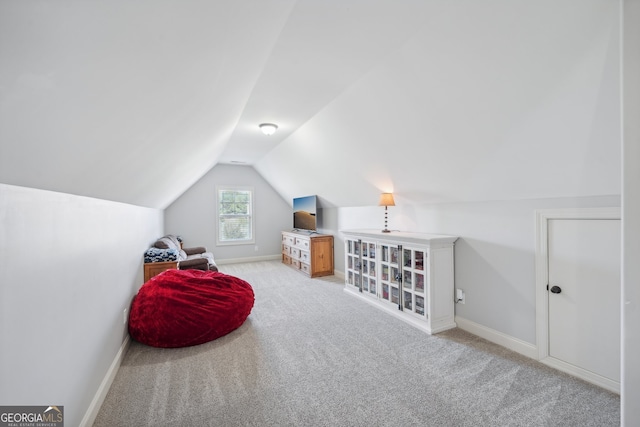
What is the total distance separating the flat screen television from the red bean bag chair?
2.96m

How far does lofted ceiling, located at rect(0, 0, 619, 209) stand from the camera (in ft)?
2.58

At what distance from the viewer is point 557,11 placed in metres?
1.38

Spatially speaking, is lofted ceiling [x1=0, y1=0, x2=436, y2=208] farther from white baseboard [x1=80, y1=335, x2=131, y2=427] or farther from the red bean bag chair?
white baseboard [x1=80, y1=335, x2=131, y2=427]

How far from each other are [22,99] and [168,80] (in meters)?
0.64

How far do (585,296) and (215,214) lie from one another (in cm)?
654

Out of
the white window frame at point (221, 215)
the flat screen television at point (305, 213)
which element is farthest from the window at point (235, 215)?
the flat screen television at point (305, 213)

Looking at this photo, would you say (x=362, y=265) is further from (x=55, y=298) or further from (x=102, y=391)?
(x=55, y=298)

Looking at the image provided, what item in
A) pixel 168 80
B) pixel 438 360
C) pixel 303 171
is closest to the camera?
pixel 168 80

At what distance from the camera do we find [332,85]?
8.37 ft

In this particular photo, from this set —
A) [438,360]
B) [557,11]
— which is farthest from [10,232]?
[438,360]

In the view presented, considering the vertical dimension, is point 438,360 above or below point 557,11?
below

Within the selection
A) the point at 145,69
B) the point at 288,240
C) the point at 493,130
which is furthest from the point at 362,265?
the point at 145,69

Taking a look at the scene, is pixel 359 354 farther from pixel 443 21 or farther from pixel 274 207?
pixel 274 207

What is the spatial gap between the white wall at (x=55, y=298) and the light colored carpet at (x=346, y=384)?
1.27ft
